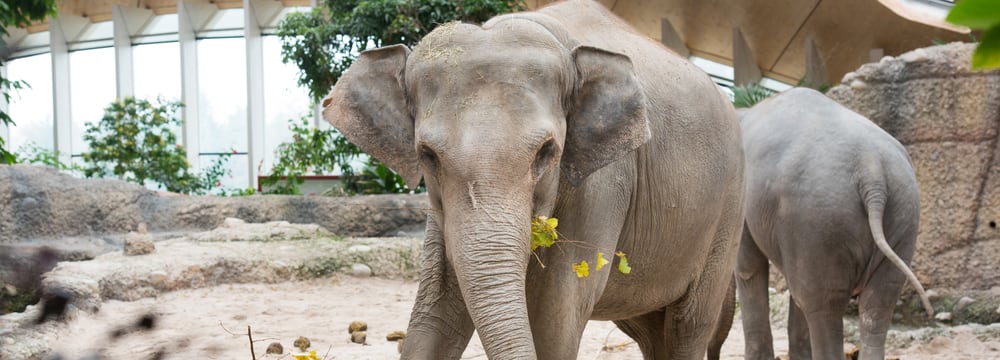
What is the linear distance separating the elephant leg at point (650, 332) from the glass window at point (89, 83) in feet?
77.1

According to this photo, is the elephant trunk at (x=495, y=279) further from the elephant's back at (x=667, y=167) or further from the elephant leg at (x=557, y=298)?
the elephant's back at (x=667, y=167)

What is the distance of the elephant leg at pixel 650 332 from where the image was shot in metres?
4.98

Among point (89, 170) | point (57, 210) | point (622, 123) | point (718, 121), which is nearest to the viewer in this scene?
point (622, 123)

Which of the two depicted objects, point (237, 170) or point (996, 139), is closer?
point (996, 139)

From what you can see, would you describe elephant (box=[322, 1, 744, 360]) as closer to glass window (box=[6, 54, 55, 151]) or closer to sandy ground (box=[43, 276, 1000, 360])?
sandy ground (box=[43, 276, 1000, 360])

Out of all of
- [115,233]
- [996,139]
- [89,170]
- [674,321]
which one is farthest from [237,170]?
[674,321]

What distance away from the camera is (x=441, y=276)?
3.56 metres

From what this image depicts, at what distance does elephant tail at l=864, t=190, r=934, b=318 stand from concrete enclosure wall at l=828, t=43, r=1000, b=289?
2.68m

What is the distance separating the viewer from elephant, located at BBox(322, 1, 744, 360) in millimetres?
3018

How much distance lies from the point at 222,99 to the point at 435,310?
23625 mm

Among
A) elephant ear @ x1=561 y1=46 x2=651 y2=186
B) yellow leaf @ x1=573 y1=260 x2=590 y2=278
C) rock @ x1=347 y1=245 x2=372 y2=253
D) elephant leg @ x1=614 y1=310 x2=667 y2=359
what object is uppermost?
elephant ear @ x1=561 y1=46 x2=651 y2=186

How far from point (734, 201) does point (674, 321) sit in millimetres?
574

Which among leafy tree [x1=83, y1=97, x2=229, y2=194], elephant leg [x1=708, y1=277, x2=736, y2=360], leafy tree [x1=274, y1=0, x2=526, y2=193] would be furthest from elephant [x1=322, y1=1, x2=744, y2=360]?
leafy tree [x1=83, y1=97, x2=229, y2=194]

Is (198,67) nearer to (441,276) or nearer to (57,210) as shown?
(57,210)
